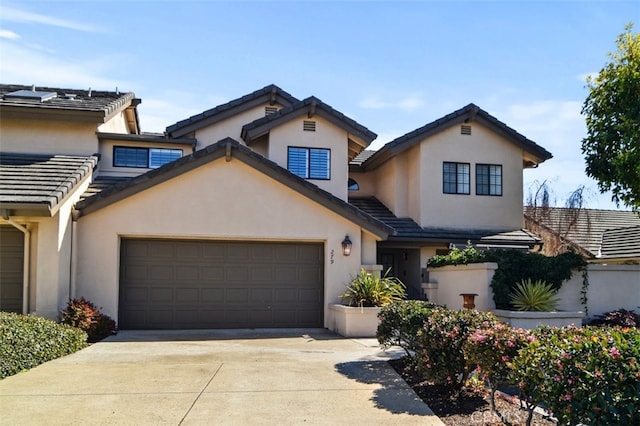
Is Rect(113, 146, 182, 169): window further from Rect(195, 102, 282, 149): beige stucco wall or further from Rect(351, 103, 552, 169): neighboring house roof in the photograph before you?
Rect(351, 103, 552, 169): neighboring house roof

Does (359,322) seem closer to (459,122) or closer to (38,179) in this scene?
(38,179)

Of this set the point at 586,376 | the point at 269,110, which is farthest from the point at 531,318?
the point at 269,110

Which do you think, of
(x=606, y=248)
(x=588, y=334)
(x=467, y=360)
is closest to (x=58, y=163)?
(x=467, y=360)

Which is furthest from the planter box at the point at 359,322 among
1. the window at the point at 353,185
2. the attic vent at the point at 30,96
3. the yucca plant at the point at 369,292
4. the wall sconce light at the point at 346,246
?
the attic vent at the point at 30,96

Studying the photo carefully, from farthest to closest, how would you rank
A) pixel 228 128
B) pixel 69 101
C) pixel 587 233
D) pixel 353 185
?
pixel 587 233 → pixel 353 185 → pixel 228 128 → pixel 69 101

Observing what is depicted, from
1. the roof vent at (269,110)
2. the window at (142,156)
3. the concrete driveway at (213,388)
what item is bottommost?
the concrete driveway at (213,388)

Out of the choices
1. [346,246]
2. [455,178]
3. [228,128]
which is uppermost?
[228,128]

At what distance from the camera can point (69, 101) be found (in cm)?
1627

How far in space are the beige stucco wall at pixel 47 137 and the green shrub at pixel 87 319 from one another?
4.92 metres

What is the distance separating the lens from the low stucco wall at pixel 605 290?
14.0 m

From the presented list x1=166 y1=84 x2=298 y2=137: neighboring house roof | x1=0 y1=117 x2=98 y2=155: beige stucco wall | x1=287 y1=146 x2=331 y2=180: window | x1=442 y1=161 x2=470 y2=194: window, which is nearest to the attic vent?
x1=0 y1=117 x2=98 y2=155: beige stucco wall

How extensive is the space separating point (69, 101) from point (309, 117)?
24.3 feet

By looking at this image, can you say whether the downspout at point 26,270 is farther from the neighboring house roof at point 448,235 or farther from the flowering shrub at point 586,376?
the flowering shrub at point 586,376

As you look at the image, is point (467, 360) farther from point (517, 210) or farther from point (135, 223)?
point (517, 210)
